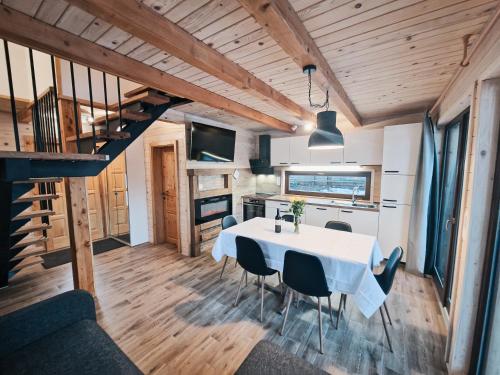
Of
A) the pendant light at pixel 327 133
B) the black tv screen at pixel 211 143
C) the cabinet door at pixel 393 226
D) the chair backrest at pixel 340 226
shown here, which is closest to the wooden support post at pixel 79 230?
the black tv screen at pixel 211 143

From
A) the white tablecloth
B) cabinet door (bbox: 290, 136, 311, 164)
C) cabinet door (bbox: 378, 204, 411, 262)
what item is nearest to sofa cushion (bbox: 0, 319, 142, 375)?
the white tablecloth

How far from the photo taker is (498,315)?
1.38 metres

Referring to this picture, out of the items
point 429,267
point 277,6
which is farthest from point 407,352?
point 277,6

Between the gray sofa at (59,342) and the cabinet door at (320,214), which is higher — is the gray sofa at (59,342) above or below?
below

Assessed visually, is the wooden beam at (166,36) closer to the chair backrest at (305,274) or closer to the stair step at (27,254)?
the chair backrest at (305,274)

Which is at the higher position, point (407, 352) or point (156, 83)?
point (156, 83)

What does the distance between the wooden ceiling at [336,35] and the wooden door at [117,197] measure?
11.8ft

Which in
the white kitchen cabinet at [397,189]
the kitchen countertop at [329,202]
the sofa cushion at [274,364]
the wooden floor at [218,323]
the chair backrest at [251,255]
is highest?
the white kitchen cabinet at [397,189]

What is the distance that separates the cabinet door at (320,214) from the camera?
3.92m

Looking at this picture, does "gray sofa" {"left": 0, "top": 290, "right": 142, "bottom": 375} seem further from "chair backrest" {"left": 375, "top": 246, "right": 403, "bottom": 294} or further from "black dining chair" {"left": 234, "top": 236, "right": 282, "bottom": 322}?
"chair backrest" {"left": 375, "top": 246, "right": 403, "bottom": 294}

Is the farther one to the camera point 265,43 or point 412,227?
point 412,227

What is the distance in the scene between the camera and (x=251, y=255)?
224cm

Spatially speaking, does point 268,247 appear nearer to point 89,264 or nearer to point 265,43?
point 265,43

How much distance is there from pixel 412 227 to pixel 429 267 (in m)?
0.61
